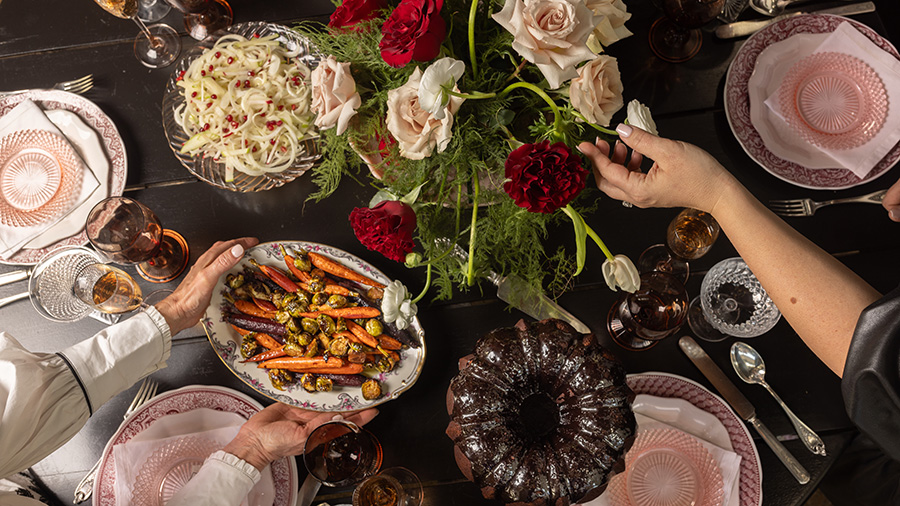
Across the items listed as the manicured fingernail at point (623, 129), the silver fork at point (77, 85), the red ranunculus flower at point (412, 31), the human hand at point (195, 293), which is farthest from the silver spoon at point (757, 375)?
the silver fork at point (77, 85)

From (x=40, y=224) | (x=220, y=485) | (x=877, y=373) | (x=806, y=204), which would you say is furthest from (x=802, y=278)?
(x=40, y=224)

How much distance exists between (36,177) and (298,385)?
117 cm

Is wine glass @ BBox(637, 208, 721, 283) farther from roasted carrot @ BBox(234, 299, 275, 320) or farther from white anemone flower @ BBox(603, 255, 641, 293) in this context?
roasted carrot @ BBox(234, 299, 275, 320)

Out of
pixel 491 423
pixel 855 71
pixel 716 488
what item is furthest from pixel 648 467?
pixel 855 71

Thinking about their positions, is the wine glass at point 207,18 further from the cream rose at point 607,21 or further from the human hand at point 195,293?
the cream rose at point 607,21

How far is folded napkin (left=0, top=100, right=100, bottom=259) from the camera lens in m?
1.83

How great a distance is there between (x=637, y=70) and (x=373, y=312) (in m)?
1.21

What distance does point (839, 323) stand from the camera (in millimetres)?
1236

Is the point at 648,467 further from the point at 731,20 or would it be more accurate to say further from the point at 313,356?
the point at 731,20

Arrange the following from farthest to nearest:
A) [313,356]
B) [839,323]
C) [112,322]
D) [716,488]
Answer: [112,322]
[313,356]
[716,488]
[839,323]

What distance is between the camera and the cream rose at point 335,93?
1173mm

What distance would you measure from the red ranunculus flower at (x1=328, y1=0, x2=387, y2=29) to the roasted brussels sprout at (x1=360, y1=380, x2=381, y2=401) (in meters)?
1.05

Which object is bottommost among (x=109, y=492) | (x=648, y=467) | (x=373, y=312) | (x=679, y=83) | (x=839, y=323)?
(x=109, y=492)

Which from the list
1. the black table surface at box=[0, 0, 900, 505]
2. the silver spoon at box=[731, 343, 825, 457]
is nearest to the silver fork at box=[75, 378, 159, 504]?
the black table surface at box=[0, 0, 900, 505]
